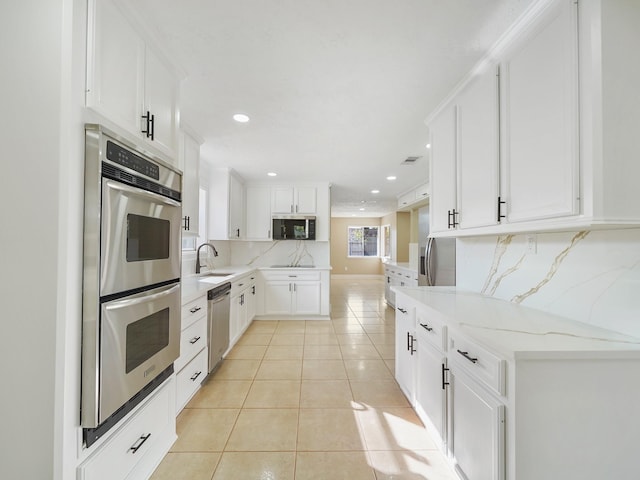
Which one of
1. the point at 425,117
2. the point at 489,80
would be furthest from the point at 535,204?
the point at 425,117

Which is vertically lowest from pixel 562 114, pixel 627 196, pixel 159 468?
pixel 159 468

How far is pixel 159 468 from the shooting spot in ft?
5.44

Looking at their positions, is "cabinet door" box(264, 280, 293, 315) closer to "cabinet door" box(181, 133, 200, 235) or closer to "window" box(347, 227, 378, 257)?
"cabinet door" box(181, 133, 200, 235)

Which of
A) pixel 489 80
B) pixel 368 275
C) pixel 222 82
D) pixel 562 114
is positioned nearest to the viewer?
pixel 562 114

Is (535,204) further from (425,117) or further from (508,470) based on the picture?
(425,117)

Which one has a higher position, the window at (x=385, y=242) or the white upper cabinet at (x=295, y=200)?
the white upper cabinet at (x=295, y=200)

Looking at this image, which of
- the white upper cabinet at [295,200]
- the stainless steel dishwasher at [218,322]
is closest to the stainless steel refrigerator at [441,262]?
the white upper cabinet at [295,200]

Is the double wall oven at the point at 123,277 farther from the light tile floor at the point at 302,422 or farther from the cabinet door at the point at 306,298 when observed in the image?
the cabinet door at the point at 306,298

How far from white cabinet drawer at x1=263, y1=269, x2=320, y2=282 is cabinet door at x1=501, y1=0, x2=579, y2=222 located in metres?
3.62

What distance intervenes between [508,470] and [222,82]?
2.60m

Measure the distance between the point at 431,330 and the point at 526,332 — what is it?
1.98 ft

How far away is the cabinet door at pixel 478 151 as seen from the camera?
167cm

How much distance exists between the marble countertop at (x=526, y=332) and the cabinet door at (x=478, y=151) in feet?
1.77

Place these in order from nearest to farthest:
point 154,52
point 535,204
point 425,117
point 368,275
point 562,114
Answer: point 562,114 → point 535,204 → point 154,52 → point 425,117 → point 368,275
